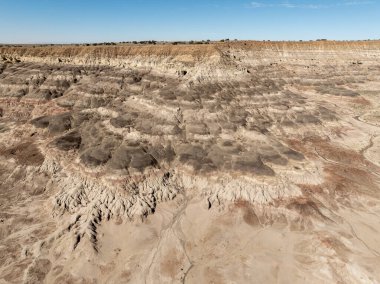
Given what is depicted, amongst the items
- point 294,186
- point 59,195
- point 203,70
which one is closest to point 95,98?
point 203,70

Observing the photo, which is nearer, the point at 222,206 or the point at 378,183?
the point at 222,206

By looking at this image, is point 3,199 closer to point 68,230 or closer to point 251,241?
point 68,230

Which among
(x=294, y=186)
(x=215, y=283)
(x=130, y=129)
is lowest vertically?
(x=215, y=283)

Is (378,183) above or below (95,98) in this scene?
below

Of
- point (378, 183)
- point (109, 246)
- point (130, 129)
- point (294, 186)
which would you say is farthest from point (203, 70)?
point (109, 246)

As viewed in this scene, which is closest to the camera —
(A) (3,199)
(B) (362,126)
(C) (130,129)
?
(A) (3,199)

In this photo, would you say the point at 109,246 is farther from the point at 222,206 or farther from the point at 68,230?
the point at 222,206

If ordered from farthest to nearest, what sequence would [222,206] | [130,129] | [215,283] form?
[130,129]
[222,206]
[215,283]
